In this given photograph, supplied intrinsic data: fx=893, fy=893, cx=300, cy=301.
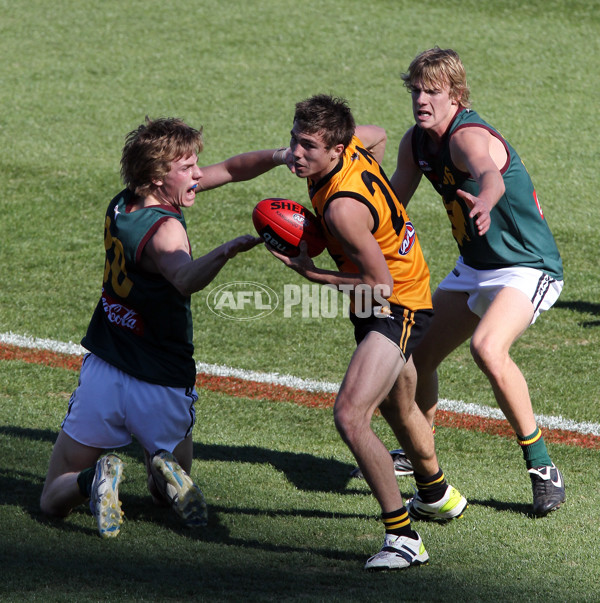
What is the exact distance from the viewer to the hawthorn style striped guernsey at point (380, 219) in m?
4.16

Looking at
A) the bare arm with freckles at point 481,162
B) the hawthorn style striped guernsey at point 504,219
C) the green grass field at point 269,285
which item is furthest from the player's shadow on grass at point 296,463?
the bare arm with freckles at point 481,162

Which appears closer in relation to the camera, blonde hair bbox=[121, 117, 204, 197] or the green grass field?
the green grass field

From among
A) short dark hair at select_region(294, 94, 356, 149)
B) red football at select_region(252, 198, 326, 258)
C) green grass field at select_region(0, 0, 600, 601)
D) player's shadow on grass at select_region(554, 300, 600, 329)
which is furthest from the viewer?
player's shadow on grass at select_region(554, 300, 600, 329)

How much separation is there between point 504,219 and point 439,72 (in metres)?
0.87

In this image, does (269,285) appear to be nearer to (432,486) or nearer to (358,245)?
(432,486)

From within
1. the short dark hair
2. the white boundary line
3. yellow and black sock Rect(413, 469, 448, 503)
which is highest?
the short dark hair

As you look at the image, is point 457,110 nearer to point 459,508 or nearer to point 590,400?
point 459,508

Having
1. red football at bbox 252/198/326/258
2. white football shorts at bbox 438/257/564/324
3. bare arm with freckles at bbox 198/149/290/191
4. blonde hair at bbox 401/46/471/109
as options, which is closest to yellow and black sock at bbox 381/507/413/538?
red football at bbox 252/198/326/258

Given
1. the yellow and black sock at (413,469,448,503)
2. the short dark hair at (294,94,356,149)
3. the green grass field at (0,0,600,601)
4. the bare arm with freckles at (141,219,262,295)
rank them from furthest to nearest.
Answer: the yellow and black sock at (413,469,448,503) → the short dark hair at (294,94,356,149) → the green grass field at (0,0,600,601) → the bare arm with freckles at (141,219,262,295)

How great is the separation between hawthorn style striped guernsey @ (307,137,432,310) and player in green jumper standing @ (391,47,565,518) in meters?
0.41

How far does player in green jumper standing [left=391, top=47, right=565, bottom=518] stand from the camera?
465 cm

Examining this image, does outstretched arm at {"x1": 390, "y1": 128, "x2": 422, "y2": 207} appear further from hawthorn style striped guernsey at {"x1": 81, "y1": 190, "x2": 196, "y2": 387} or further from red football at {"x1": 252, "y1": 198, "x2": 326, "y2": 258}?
hawthorn style striped guernsey at {"x1": 81, "y1": 190, "x2": 196, "y2": 387}

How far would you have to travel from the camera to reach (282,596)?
142 inches

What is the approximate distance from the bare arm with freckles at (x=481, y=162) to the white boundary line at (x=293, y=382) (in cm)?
236
